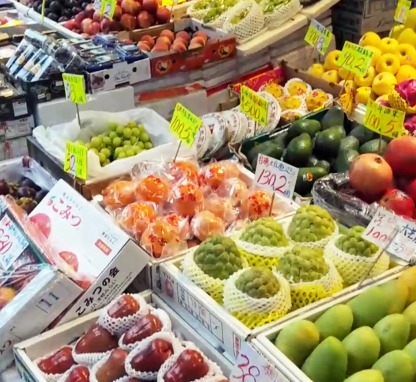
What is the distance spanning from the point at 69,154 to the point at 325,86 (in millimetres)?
1353

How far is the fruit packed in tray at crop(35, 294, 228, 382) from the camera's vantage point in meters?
1.56

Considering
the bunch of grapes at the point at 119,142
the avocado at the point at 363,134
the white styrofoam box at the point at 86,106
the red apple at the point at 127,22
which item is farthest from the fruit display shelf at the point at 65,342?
the red apple at the point at 127,22

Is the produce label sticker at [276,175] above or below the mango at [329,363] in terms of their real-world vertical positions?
above

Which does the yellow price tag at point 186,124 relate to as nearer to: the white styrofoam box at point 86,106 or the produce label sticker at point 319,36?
the white styrofoam box at point 86,106

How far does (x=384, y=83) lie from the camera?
3.10m

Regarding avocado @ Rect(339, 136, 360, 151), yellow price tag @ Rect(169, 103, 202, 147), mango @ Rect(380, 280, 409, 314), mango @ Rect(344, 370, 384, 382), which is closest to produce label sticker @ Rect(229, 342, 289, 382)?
mango @ Rect(344, 370, 384, 382)

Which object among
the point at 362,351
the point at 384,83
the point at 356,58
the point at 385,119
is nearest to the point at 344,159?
the point at 385,119

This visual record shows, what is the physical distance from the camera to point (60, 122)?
2957 millimetres

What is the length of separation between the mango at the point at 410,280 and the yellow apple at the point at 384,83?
4.83 ft

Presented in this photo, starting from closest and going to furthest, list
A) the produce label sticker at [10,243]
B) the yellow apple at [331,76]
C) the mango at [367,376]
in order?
1. the mango at [367,376]
2. the produce label sticker at [10,243]
3. the yellow apple at [331,76]

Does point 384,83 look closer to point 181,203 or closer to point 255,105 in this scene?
point 255,105

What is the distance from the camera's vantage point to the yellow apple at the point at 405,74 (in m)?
3.18

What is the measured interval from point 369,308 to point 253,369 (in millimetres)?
325

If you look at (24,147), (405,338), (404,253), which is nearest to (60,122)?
(24,147)
